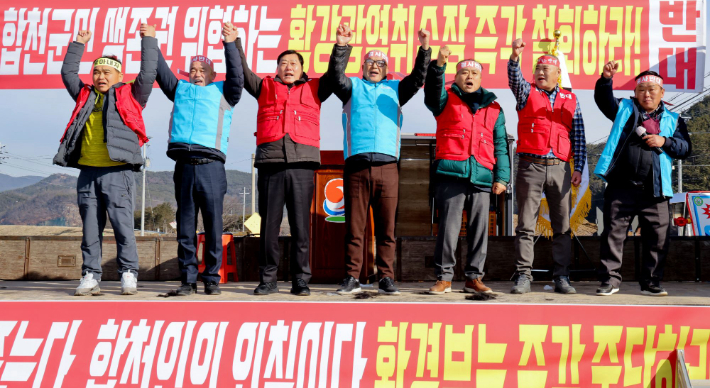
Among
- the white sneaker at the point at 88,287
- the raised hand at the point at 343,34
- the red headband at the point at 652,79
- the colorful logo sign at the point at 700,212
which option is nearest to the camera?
the white sneaker at the point at 88,287

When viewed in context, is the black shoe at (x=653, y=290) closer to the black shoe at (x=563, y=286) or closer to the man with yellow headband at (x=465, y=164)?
the black shoe at (x=563, y=286)

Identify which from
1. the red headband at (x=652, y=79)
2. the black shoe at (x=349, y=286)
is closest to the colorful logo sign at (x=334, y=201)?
the black shoe at (x=349, y=286)

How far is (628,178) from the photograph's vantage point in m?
4.12

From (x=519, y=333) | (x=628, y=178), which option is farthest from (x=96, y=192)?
(x=628, y=178)

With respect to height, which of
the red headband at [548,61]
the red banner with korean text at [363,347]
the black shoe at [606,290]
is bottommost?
the red banner with korean text at [363,347]

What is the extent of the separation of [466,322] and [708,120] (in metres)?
60.6

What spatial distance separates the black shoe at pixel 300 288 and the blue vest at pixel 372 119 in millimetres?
1038

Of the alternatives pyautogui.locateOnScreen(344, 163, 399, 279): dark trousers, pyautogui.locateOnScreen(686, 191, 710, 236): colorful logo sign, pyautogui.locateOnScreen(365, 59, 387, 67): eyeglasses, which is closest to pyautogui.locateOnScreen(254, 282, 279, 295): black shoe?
pyautogui.locateOnScreen(344, 163, 399, 279): dark trousers

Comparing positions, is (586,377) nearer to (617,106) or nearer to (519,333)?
(519,333)

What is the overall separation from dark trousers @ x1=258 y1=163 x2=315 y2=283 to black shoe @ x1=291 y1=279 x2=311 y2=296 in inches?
5.7

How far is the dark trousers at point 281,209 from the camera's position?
4.01 metres

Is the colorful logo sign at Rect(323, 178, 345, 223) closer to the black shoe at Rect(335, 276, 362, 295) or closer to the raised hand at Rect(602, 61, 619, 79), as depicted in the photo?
the black shoe at Rect(335, 276, 362, 295)

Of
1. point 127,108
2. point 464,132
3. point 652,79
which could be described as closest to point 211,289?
point 127,108

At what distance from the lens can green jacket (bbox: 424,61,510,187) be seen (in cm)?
402
